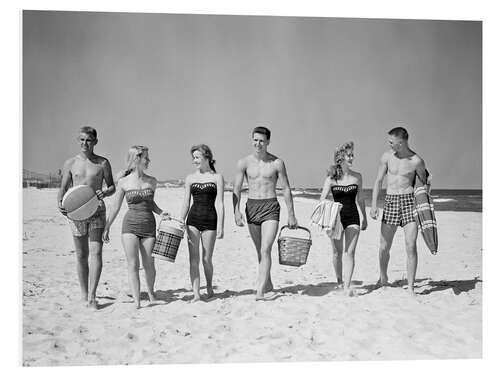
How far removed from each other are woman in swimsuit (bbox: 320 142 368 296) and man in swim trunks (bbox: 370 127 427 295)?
8.3 inches

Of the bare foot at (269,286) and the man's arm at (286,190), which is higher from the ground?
the man's arm at (286,190)

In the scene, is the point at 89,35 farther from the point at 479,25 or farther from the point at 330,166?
the point at 479,25

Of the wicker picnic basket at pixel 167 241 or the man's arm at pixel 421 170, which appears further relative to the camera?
the man's arm at pixel 421 170

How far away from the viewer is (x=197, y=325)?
5.48 m

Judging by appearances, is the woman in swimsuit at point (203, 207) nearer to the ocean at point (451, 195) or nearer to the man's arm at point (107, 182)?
the man's arm at point (107, 182)

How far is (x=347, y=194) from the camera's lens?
234 inches

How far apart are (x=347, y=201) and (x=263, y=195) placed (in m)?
0.92

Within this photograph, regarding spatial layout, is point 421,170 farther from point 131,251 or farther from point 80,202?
point 80,202

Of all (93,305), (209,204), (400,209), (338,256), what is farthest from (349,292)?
(93,305)

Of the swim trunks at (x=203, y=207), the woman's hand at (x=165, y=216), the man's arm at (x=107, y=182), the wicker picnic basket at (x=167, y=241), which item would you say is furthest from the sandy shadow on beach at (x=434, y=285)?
the man's arm at (x=107, y=182)

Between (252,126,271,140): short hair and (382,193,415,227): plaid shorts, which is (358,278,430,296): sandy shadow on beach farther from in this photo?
(252,126,271,140): short hair

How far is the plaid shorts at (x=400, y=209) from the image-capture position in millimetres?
6016

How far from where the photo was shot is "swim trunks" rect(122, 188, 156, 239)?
5.48 meters

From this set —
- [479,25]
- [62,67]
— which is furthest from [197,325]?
[479,25]
